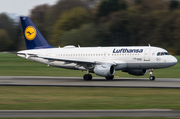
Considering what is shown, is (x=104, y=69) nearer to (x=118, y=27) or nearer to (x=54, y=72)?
(x=54, y=72)

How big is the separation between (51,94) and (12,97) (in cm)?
274

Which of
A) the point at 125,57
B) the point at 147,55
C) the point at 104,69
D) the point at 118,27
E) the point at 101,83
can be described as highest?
the point at 118,27

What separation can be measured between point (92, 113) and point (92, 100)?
443 centimetres

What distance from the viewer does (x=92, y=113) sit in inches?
561

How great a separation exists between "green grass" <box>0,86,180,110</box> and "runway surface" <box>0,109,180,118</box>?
1079 millimetres

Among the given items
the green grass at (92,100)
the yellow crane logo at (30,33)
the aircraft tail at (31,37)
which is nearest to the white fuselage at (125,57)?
the aircraft tail at (31,37)

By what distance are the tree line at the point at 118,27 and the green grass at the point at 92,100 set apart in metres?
66.8

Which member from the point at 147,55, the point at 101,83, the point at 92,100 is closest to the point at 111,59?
the point at 147,55

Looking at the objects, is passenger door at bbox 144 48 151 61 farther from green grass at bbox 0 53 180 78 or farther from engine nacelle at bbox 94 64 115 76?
green grass at bbox 0 53 180 78

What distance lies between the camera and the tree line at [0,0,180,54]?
92.2m

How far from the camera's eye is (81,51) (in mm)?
36625

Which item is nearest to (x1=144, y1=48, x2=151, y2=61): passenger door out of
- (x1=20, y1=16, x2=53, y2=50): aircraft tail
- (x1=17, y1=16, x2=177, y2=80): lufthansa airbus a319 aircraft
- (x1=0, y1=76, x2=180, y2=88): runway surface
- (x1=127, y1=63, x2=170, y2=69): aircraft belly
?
(x1=17, y1=16, x2=177, y2=80): lufthansa airbus a319 aircraft

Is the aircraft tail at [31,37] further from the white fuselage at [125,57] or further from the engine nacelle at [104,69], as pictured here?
the engine nacelle at [104,69]

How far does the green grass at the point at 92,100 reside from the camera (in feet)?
53.8
